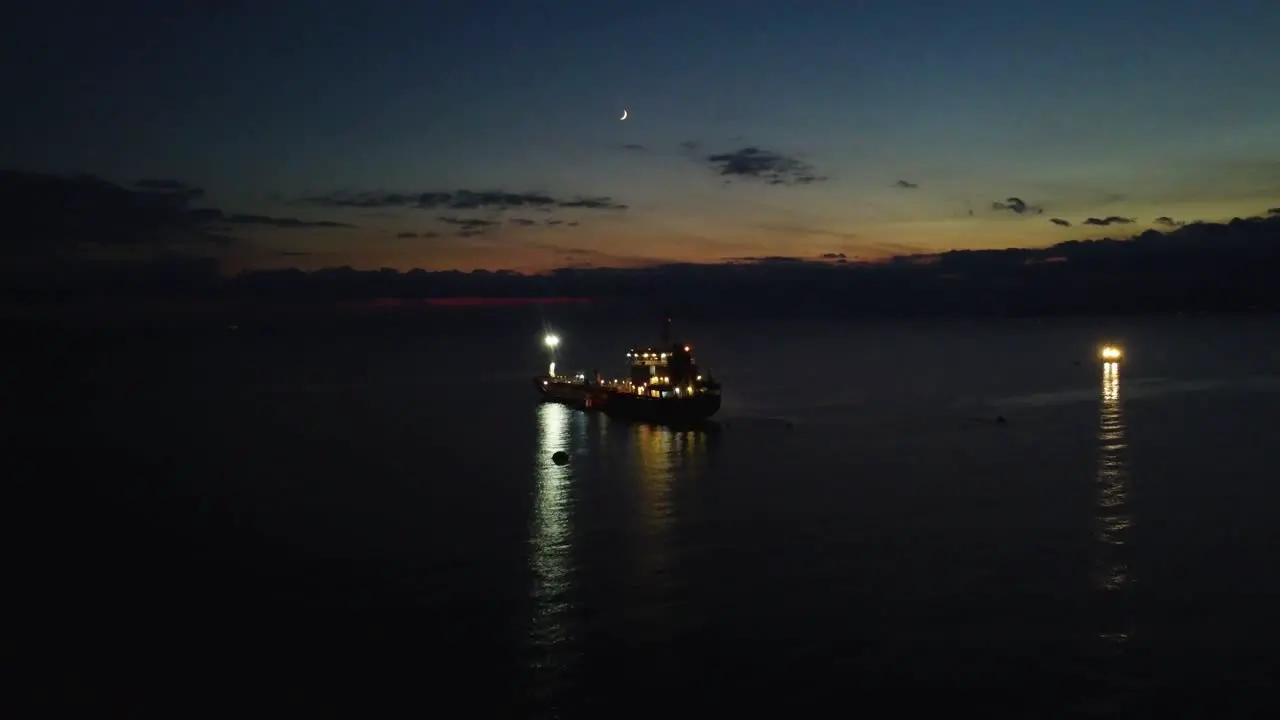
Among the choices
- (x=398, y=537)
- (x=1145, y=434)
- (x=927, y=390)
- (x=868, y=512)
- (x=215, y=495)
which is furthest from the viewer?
(x=927, y=390)

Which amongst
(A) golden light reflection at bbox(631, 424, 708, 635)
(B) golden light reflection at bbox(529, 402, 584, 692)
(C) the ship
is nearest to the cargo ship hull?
(C) the ship

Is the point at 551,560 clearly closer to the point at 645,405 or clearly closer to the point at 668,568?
the point at 668,568

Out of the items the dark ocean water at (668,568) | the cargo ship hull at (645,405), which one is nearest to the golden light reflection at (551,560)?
the dark ocean water at (668,568)

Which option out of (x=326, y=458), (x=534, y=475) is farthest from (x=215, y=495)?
(x=534, y=475)

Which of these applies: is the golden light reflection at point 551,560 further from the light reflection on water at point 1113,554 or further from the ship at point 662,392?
the light reflection on water at point 1113,554

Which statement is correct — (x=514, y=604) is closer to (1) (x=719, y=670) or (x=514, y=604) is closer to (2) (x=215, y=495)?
(1) (x=719, y=670)

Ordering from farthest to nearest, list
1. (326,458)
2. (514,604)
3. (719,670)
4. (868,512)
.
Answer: (326,458)
(868,512)
(514,604)
(719,670)

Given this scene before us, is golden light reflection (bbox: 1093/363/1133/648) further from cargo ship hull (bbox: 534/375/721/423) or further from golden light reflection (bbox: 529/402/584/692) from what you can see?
cargo ship hull (bbox: 534/375/721/423)

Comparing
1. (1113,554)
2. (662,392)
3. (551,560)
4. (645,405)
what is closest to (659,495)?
(551,560)
